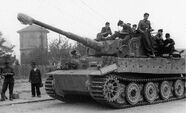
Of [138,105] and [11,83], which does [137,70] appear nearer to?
[138,105]

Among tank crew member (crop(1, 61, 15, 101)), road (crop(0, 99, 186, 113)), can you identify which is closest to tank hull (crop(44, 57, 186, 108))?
road (crop(0, 99, 186, 113))

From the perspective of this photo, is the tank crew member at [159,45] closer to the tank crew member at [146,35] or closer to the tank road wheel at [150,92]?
the tank crew member at [146,35]

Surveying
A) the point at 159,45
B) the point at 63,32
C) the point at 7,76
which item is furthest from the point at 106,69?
the point at 7,76

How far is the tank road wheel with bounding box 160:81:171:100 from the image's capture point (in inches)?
588

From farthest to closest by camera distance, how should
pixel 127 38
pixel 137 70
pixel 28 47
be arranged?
1. pixel 28 47
2. pixel 127 38
3. pixel 137 70

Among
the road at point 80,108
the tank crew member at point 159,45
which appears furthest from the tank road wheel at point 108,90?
the tank crew member at point 159,45

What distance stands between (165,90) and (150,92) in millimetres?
1147

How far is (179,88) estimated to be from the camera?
16.2 meters

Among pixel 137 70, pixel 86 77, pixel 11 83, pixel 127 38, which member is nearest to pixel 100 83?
pixel 86 77

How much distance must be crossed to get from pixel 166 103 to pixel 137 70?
2.01m

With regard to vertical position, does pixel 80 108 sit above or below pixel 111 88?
below

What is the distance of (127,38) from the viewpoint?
47.3 ft

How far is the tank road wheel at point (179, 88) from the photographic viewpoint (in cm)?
1589

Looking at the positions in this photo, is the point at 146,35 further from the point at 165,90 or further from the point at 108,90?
the point at 108,90
